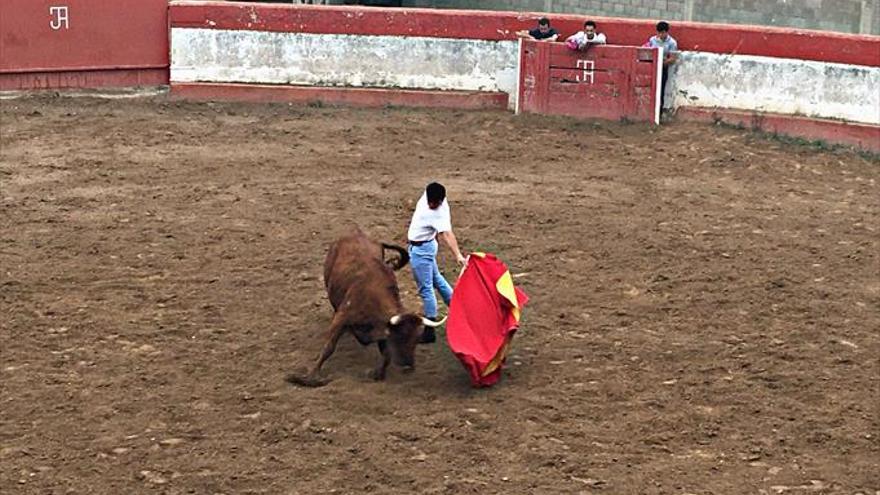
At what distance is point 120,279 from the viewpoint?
40.8ft

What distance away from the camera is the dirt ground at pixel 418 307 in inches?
357

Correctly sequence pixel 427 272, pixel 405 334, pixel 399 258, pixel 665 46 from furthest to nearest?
1. pixel 665 46
2. pixel 399 258
3. pixel 427 272
4. pixel 405 334

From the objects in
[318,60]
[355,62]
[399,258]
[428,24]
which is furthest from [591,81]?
[399,258]

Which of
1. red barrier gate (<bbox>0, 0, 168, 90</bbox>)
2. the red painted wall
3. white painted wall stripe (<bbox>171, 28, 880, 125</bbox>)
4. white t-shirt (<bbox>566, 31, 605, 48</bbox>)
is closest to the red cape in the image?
white t-shirt (<bbox>566, 31, 605, 48</bbox>)

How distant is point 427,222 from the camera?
34.6 feet

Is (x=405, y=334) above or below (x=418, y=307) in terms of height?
above

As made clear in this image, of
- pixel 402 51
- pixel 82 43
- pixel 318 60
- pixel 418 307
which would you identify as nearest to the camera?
pixel 418 307

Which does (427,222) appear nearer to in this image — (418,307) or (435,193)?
(435,193)

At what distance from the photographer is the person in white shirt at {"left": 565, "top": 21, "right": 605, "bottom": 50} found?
709 inches

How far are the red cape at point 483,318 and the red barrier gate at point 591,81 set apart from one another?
308 inches

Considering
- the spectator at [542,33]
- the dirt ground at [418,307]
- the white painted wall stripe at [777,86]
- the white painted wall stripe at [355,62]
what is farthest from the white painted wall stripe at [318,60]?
the white painted wall stripe at [777,86]

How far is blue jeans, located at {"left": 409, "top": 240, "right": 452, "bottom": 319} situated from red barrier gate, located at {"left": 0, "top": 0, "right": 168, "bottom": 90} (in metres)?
9.96

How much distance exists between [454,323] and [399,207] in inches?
178

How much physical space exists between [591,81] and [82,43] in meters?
6.95
